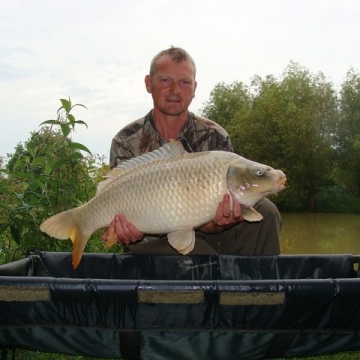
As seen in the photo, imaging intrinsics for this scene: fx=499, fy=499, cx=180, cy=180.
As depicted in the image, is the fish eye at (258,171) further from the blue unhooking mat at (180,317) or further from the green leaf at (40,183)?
the green leaf at (40,183)

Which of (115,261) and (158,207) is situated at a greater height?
(158,207)

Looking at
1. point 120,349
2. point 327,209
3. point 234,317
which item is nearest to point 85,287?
point 120,349

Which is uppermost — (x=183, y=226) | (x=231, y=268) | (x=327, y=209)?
(x=183, y=226)

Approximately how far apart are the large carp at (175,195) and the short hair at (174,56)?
2.42ft

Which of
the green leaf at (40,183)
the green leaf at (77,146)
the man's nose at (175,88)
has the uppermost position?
the man's nose at (175,88)

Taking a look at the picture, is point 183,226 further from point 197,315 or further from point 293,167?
point 293,167

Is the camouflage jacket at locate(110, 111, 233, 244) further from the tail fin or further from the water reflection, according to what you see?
the water reflection

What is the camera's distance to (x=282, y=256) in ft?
6.52

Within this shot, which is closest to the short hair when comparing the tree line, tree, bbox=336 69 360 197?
the tree line

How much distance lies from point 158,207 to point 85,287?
0.48 meters

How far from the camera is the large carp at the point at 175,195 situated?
1.68 meters

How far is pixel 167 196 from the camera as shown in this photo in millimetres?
1686

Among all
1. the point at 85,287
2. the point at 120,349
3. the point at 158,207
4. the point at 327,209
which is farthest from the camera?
the point at 327,209

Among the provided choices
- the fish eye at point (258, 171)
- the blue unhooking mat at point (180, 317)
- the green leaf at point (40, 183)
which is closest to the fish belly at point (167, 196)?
the fish eye at point (258, 171)
